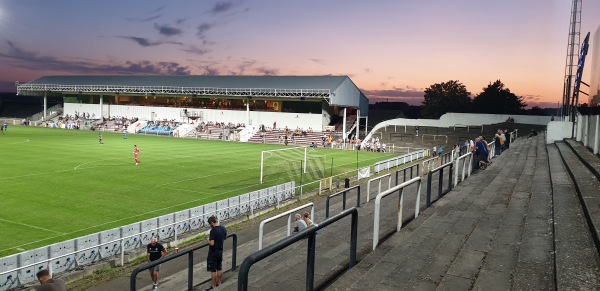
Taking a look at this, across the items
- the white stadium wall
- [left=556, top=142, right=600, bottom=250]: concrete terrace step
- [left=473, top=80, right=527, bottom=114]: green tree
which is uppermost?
[left=473, top=80, right=527, bottom=114]: green tree

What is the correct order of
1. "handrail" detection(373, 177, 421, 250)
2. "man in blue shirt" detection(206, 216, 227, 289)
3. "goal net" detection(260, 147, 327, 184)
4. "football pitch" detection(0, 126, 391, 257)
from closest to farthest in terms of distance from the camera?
"handrail" detection(373, 177, 421, 250), "man in blue shirt" detection(206, 216, 227, 289), "football pitch" detection(0, 126, 391, 257), "goal net" detection(260, 147, 327, 184)

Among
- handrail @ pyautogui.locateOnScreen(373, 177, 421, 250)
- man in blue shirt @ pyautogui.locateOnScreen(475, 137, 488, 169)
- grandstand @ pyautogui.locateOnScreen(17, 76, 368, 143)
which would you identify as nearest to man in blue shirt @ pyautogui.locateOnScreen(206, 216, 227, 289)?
handrail @ pyautogui.locateOnScreen(373, 177, 421, 250)

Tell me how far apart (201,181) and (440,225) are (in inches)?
835

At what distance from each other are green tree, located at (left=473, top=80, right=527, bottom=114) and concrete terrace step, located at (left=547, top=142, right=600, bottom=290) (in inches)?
3427

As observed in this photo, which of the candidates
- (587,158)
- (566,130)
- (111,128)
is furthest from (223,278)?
(111,128)

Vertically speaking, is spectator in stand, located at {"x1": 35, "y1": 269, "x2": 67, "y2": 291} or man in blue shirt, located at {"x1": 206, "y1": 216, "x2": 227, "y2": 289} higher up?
spectator in stand, located at {"x1": 35, "y1": 269, "x2": 67, "y2": 291}

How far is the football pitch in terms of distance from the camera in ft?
52.9

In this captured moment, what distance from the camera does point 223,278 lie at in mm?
9805

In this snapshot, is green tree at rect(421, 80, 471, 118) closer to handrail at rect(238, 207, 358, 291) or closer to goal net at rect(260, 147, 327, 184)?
goal net at rect(260, 147, 327, 184)

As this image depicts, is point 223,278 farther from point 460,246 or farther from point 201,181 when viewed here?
point 201,181

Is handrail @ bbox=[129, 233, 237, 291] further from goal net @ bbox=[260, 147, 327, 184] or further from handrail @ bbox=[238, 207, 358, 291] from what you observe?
goal net @ bbox=[260, 147, 327, 184]

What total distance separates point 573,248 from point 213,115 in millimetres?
71602

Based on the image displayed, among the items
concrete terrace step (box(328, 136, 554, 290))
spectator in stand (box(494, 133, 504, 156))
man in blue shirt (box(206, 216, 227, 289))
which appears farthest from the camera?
spectator in stand (box(494, 133, 504, 156))

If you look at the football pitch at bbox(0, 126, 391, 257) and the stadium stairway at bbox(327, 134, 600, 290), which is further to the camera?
the football pitch at bbox(0, 126, 391, 257)
